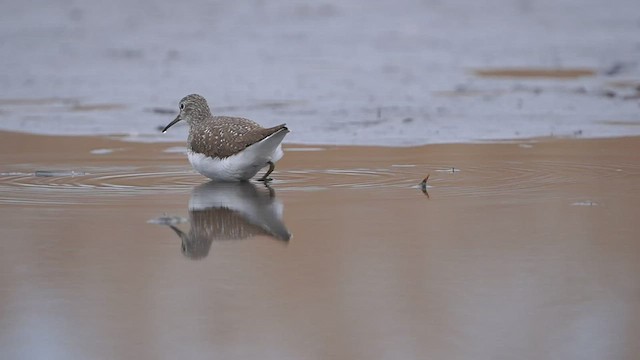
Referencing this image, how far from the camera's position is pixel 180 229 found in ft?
24.6

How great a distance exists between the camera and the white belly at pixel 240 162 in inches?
366

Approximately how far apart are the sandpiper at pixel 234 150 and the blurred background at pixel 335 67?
2285mm

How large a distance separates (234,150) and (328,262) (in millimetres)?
2943

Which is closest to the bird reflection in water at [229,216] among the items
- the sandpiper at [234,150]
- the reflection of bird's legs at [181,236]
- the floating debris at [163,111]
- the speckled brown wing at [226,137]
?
the reflection of bird's legs at [181,236]

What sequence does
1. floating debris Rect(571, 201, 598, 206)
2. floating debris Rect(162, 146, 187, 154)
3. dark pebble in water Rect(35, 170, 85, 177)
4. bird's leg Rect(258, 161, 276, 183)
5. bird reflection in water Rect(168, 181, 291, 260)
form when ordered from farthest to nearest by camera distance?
floating debris Rect(162, 146, 187, 154), dark pebble in water Rect(35, 170, 85, 177), bird's leg Rect(258, 161, 276, 183), floating debris Rect(571, 201, 598, 206), bird reflection in water Rect(168, 181, 291, 260)

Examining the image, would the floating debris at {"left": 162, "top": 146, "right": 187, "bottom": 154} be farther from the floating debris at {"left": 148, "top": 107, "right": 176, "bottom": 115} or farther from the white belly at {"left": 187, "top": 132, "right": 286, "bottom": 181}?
the floating debris at {"left": 148, "top": 107, "right": 176, "bottom": 115}

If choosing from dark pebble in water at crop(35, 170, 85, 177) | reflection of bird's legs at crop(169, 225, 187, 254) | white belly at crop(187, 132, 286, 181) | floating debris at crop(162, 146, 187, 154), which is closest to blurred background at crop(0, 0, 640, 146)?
floating debris at crop(162, 146, 187, 154)

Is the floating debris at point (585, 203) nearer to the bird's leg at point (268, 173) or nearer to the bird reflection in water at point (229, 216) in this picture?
the bird reflection in water at point (229, 216)

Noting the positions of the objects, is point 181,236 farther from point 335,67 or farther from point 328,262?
point 335,67

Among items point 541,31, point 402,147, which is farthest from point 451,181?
point 541,31

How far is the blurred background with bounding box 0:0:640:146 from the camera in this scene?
13.2 meters

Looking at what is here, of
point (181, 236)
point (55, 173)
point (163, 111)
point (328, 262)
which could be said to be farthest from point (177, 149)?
point (328, 262)

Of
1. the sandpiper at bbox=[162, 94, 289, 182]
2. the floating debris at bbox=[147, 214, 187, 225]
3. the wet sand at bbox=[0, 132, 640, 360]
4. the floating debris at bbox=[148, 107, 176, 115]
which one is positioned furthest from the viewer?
the floating debris at bbox=[148, 107, 176, 115]

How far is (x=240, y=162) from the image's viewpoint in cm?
939
